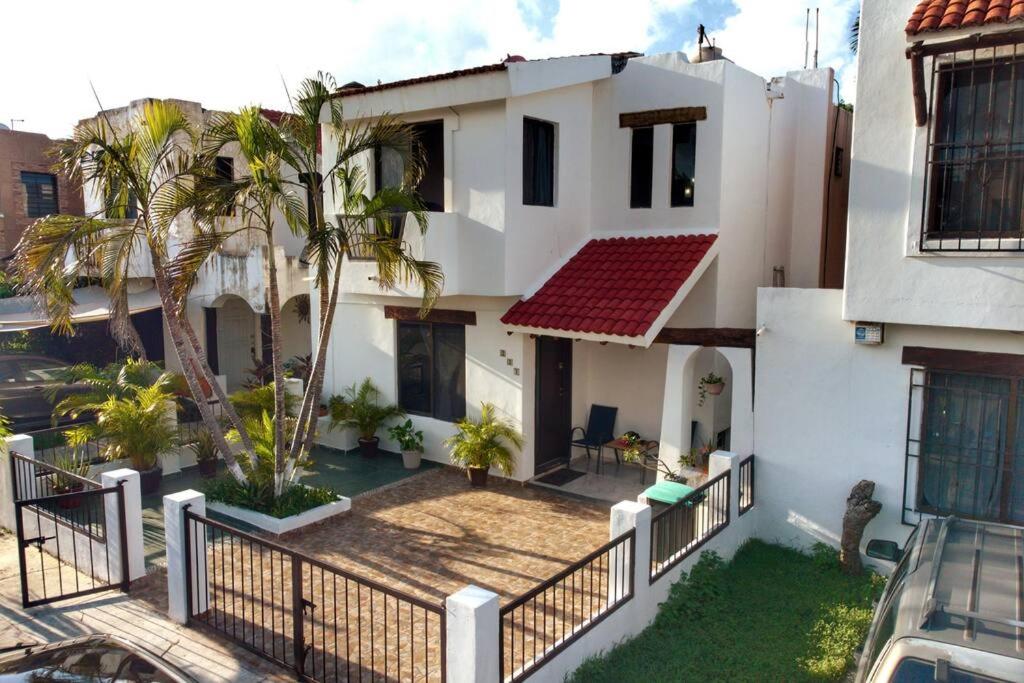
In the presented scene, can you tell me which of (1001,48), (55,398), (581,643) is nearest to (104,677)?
(581,643)

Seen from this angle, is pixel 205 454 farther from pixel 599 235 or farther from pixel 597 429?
pixel 599 235

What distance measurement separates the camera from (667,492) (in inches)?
372

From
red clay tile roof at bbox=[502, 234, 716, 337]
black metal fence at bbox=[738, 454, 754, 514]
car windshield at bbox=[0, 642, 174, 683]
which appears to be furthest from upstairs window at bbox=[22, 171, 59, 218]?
black metal fence at bbox=[738, 454, 754, 514]

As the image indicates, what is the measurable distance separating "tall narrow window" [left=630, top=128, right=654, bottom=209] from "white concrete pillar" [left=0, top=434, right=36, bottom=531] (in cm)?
1001

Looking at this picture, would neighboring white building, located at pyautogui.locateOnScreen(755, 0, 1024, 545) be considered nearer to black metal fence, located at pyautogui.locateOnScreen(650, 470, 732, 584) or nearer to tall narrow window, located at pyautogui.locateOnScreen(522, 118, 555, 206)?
black metal fence, located at pyautogui.locateOnScreen(650, 470, 732, 584)

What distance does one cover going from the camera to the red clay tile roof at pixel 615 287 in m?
10.7

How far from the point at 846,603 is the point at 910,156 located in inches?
211

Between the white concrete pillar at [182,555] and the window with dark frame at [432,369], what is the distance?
6237 millimetres

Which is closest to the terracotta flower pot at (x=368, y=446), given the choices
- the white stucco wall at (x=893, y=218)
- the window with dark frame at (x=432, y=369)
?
the window with dark frame at (x=432, y=369)

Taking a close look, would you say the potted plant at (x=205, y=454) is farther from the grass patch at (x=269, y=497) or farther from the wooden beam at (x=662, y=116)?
the wooden beam at (x=662, y=116)

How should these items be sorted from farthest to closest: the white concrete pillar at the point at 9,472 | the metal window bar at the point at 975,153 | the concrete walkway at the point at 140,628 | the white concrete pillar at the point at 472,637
→ the white concrete pillar at the point at 9,472, the metal window bar at the point at 975,153, the concrete walkway at the point at 140,628, the white concrete pillar at the point at 472,637

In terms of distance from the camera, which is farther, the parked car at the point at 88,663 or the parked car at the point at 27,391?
the parked car at the point at 27,391

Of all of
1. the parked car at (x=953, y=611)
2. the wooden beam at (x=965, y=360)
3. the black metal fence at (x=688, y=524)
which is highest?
the wooden beam at (x=965, y=360)

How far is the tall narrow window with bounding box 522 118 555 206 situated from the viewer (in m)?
12.0
